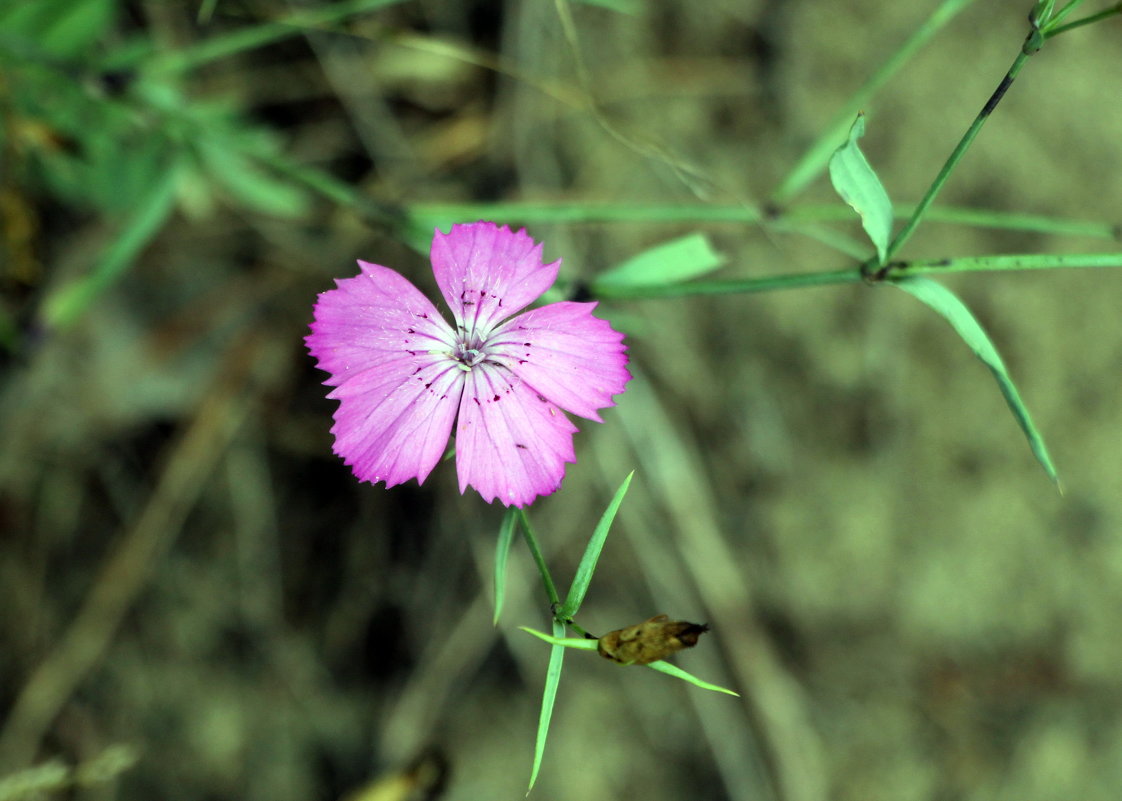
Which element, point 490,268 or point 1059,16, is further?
point 490,268

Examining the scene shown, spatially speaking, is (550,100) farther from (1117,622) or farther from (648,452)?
(1117,622)

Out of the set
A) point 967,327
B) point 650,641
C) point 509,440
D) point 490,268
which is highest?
point 490,268

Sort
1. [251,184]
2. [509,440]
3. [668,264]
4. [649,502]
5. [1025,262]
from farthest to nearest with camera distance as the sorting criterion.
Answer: [649,502]
[251,184]
[668,264]
[509,440]
[1025,262]

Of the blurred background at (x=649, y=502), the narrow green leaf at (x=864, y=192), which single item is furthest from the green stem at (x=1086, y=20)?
the blurred background at (x=649, y=502)

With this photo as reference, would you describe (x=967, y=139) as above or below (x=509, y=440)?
above

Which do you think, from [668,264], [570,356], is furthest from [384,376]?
[668,264]

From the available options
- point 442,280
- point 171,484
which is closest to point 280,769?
point 171,484

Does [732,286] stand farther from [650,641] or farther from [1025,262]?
[650,641]
